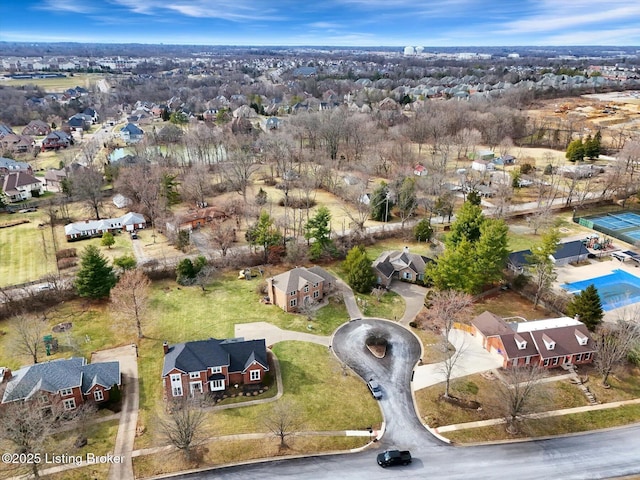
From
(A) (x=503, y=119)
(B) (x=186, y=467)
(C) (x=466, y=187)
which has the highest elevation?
(A) (x=503, y=119)

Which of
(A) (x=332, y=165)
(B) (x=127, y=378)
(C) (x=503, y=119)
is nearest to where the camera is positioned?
(B) (x=127, y=378)

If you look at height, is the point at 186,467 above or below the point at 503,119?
below

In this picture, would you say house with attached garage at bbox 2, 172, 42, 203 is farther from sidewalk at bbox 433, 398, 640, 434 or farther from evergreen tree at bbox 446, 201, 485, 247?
sidewalk at bbox 433, 398, 640, 434

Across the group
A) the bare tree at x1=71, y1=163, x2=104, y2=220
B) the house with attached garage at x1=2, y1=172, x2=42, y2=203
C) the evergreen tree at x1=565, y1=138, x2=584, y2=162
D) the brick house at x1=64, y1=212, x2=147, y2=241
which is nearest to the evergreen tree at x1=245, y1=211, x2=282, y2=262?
the brick house at x1=64, y1=212, x2=147, y2=241

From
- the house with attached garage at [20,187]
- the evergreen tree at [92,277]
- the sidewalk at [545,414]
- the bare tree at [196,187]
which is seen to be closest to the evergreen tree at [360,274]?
the sidewalk at [545,414]

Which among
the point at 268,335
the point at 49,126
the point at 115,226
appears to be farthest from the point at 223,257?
the point at 49,126

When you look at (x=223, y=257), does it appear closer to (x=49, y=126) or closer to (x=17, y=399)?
(x=17, y=399)

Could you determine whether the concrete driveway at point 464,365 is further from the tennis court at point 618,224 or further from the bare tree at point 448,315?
the tennis court at point 618,224
